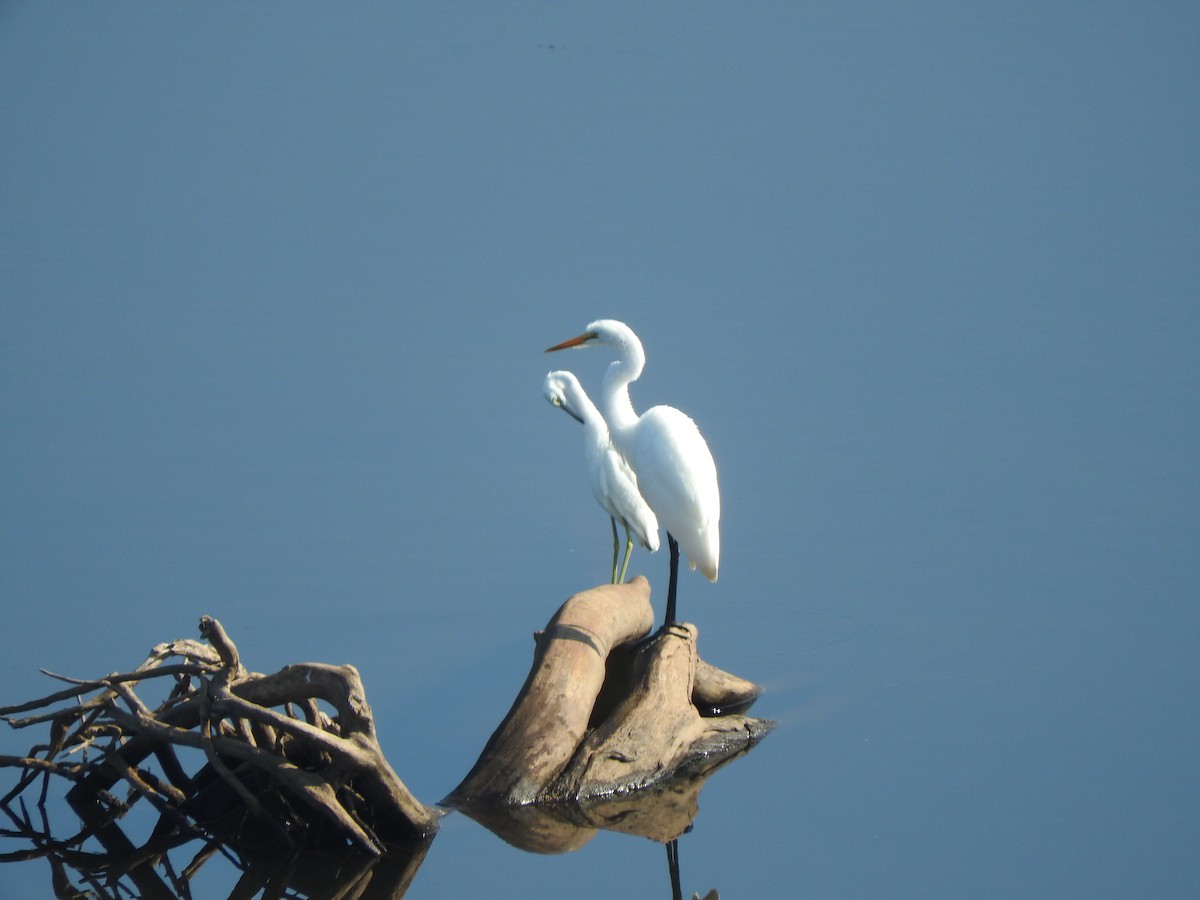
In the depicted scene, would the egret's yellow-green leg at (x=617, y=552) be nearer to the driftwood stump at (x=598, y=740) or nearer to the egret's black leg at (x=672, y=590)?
the egret's black leg at (x=672, y=590)

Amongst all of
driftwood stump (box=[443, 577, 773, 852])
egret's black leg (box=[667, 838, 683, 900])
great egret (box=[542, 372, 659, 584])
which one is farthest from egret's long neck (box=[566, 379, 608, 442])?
egret's black leg (box=[667, 838, 683, 900])

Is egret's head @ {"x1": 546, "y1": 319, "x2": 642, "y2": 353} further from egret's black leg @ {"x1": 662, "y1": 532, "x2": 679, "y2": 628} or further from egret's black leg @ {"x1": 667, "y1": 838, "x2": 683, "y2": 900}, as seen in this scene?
egret's black leg @ {"x1": 667, "y1": 838, "x2": 683, "y2": 900}

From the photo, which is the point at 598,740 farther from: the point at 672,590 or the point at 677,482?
the point at 677,482

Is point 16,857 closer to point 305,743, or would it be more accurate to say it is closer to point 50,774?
point 50,774

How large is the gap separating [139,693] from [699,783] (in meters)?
2.92

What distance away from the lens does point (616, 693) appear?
7.33m

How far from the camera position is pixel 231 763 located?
20.2ft

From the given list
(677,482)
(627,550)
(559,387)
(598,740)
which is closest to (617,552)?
(627,550)

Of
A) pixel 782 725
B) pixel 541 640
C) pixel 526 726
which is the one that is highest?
pixel 782 725

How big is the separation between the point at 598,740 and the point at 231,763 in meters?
1.48

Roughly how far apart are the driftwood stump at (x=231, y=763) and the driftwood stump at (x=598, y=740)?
1.23 feet

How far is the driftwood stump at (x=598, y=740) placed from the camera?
20.7ft

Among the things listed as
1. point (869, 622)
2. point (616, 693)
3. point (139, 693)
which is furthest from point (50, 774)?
point (869, 622)

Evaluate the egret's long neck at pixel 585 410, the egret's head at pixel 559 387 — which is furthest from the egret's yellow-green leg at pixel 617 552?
the egret's head at pixel 559 387
